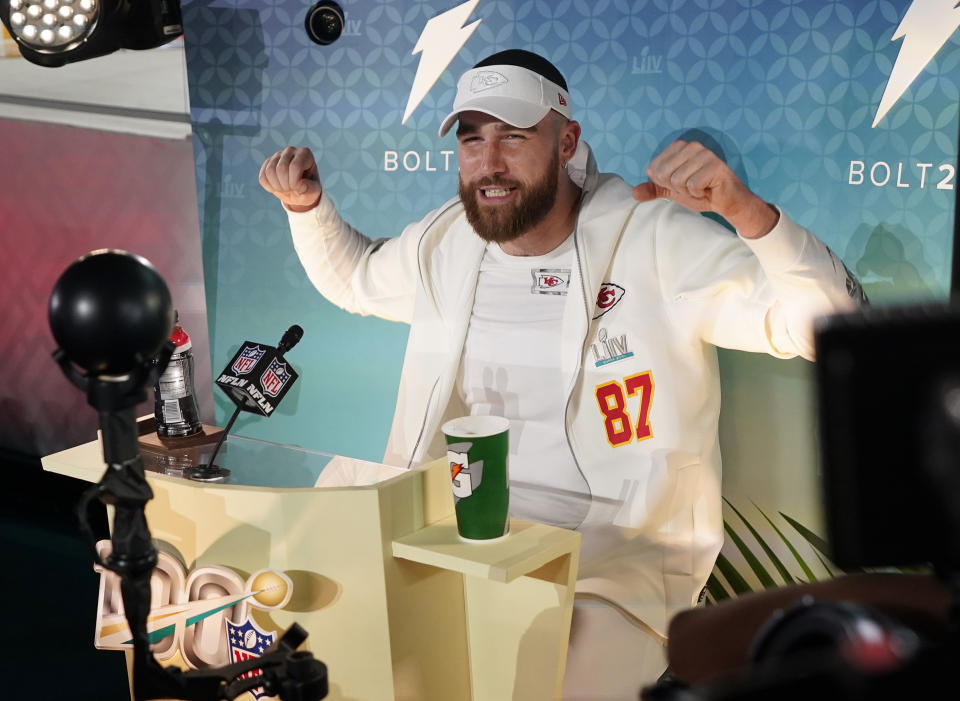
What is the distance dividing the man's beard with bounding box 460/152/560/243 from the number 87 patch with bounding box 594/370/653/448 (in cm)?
54

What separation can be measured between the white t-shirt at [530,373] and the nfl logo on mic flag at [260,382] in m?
0.67

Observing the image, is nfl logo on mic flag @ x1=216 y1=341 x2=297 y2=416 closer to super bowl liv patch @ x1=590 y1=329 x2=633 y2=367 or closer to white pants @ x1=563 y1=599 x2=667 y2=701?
super bowl liv patch @ x1=590 y1=329 x2=633 y2=367

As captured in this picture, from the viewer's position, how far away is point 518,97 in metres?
2.80

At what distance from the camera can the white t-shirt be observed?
282 cm

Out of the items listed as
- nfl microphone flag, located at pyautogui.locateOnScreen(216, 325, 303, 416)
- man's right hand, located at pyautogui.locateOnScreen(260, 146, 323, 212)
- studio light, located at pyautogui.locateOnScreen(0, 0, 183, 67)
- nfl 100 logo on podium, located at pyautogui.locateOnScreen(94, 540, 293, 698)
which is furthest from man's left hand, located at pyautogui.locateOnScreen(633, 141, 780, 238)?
studio light, located at pyautogui.locateOnScreen(0, 0, 183, 67)

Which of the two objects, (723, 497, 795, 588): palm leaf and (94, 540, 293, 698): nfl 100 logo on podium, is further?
(723, 497, 795, 588): palm leaf

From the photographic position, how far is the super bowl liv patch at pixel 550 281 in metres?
2.83

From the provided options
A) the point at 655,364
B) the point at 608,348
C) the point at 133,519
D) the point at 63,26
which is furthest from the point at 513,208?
the point at 133,519

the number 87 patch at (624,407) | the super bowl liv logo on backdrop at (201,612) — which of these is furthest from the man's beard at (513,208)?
the super bowl liv logo on backdrop at (201,612)

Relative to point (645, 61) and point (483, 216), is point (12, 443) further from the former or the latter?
point (645, 61)

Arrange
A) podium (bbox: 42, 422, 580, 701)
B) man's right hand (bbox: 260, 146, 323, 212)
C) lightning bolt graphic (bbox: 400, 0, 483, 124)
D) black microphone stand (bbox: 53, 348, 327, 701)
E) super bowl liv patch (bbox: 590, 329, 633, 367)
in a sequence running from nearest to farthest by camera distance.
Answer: black microphone stand (bbox: 53, 348, 327, 701) → podium (bbox: 42, 422, 580, 701) → super bowl liv patch (bbox: 590, 329, 633, 367) → lightning bolt graphic (bbox: 400, 0, 483, 124) → man's right hand (bbox: 260, 146, 323, 212)

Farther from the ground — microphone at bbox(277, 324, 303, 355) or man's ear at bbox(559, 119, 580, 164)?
man's ear at bbox(559, 119, 580, 164)

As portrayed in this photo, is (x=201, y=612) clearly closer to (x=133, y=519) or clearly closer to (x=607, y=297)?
(x=133, y=519)

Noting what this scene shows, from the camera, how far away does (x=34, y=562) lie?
4.16 meters
